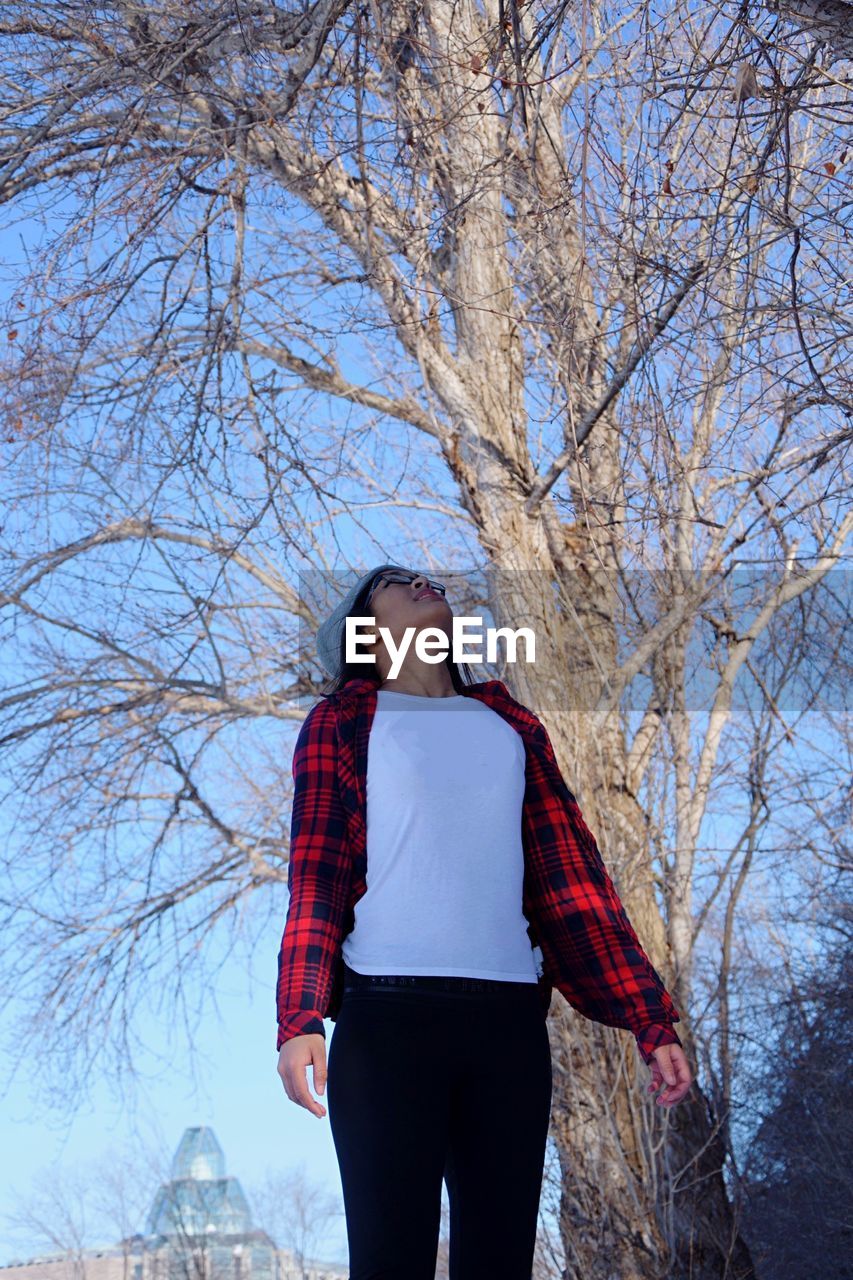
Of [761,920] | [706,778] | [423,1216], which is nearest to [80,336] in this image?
[423,1216]

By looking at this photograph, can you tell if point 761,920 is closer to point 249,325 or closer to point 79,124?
point 249,325

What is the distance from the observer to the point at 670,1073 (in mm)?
2283

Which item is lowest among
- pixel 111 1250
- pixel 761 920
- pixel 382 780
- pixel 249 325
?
pixel 111 1250

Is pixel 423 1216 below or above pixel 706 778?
below

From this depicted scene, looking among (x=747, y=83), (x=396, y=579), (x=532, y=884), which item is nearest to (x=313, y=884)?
(x=532, y=884)

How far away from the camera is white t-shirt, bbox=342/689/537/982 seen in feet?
7.21

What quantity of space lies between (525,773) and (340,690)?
373 mm

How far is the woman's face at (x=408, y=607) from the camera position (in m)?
2.64

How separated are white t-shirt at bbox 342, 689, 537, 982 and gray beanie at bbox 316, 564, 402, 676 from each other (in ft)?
0.89

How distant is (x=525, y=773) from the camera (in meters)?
2.50

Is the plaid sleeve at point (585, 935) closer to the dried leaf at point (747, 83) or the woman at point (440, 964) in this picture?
the woman at point (440, 964)

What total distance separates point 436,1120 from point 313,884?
417 mm

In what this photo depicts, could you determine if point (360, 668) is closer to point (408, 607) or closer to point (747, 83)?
point (408, 607)
